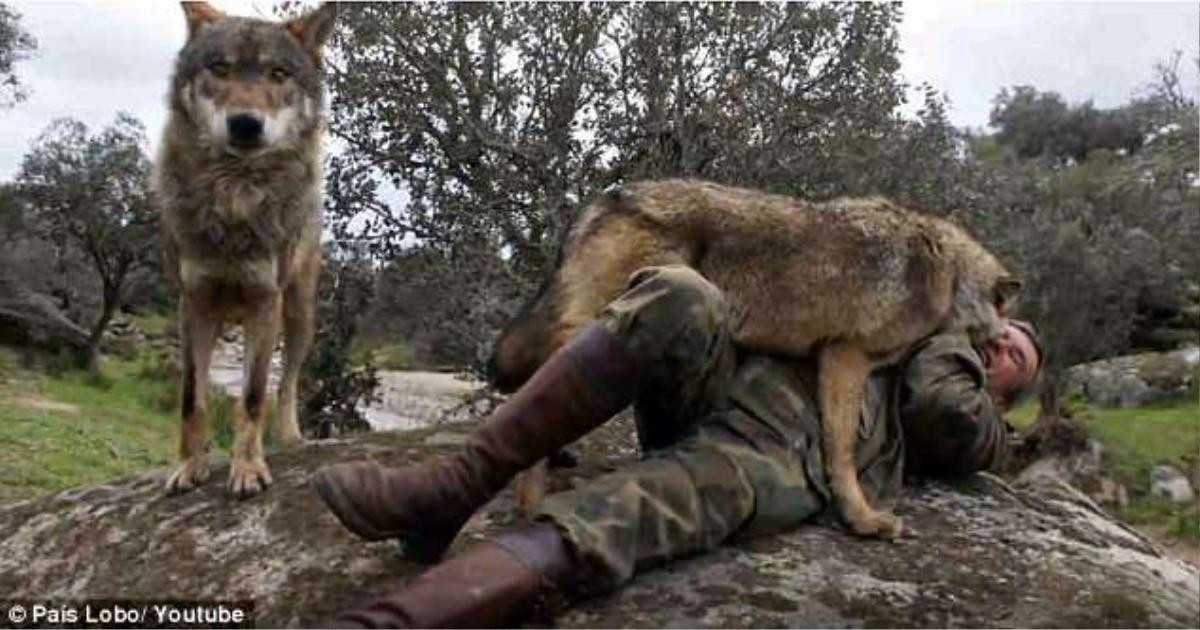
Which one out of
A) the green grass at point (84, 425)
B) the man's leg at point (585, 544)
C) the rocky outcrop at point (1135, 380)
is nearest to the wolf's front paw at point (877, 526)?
the man's leg at point (585, 544)

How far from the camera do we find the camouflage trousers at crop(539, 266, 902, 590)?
12.0ft

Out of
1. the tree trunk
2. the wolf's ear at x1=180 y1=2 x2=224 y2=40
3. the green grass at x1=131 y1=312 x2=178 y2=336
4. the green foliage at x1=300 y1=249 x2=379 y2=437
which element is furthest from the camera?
the green grass at x1=131 y1=312 x2=178 y2=336

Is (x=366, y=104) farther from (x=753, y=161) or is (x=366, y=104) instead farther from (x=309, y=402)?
(x=753, y=161)

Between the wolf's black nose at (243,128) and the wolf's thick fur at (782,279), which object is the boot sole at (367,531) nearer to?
the wolf's thick fur at (782,279)

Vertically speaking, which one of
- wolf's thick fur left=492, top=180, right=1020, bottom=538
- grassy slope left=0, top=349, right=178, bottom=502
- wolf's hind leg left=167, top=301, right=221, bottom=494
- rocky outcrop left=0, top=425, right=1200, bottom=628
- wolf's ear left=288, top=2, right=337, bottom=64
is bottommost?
grassy slope left=0, top=349, right=178, bottom=502

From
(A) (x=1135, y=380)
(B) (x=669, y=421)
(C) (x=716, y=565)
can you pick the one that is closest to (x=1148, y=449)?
(A) (x=1135, y=380)

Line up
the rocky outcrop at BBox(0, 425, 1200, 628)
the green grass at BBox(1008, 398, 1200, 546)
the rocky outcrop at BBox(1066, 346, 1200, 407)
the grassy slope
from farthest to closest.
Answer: the rocky outcrop at BBox(1066, 346, 1200, 407), the green grass at BBox(1008, 398, 1200, 546), the grassy slope, the rocky outcrop at BBox(0, 425, 1200, 628)

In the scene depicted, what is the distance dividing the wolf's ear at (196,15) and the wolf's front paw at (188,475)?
187 centimetres

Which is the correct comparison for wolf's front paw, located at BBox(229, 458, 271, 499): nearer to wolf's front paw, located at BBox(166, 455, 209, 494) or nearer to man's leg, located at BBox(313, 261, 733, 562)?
wolf's front paw, located at BBox(166, 455, 209, 494)

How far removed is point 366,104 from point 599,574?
39.1ft

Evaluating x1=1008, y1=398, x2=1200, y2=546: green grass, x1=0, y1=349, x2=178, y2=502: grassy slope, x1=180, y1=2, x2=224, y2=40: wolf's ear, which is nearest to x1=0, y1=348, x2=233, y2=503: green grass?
x1=0, y1=349, x2=178, y2=502: grassy slope


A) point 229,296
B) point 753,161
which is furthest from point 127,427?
point 229,296

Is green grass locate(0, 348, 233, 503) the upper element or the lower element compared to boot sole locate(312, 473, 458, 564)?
lower

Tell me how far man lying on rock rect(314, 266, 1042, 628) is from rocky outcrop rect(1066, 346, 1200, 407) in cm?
2604
